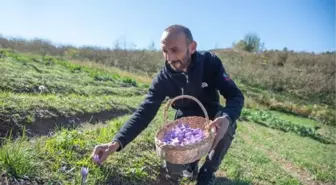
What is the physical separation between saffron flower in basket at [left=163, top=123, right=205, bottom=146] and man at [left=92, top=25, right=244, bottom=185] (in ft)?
0.71

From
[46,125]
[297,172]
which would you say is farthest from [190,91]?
[297,172]

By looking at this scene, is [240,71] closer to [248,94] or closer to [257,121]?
[248,94]

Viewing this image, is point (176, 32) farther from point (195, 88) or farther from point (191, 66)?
point (195, 88)

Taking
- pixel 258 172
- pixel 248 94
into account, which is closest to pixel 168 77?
pixel 258 172

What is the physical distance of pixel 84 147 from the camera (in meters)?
4.12

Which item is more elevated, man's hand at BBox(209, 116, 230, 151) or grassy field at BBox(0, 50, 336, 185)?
man's hand at BBox(209, 116, 230, 151)

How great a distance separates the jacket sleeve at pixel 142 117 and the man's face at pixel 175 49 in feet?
1.45

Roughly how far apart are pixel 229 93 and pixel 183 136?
0.70 m

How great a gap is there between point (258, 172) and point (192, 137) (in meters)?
3.34

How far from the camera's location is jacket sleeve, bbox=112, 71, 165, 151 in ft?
11.2

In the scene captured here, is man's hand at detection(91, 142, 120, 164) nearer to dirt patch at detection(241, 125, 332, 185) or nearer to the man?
the man

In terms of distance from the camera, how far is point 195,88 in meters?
3.96

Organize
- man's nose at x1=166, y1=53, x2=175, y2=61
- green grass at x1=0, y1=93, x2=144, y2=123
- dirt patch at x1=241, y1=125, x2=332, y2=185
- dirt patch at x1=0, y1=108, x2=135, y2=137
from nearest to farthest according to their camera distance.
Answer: man's nose at x1=166, y1=53, x2=175, y2=61 < dirt patch at x1=0, y1=108, x2=135, y2=137 < green grass at x1=0, y1=93, x2=144, y2=123 < dirt patch at x1=241, y1=125, x2=332, y2=185

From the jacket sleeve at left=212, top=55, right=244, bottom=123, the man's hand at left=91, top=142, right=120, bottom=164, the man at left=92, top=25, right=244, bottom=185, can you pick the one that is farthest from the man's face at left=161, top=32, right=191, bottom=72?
the man's hand at left=91, top=142, right=120, bottom=164
